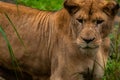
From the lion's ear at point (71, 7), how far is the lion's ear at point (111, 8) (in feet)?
0.99

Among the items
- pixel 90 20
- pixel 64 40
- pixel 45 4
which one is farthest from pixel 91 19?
pixel 45 4

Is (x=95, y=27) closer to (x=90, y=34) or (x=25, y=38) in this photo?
(x=90, y=34)

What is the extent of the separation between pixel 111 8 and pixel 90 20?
0.94ft

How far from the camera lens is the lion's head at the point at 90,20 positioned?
6.06m

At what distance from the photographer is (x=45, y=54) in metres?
6.88

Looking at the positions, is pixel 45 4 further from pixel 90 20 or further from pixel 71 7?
pixel 90 20

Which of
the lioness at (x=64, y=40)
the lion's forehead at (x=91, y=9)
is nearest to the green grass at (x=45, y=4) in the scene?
the lioness at (x=64, y=40)

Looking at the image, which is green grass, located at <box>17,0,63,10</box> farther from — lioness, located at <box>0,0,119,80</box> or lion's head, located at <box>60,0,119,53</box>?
lion's head, located at <box>60,0,119,53</box>

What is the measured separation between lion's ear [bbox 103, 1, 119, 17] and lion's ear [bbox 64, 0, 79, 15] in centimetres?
30

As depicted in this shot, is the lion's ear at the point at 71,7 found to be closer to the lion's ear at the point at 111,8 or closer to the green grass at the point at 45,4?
the lion's ear at the point at 111,8

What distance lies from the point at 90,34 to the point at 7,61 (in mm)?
1342

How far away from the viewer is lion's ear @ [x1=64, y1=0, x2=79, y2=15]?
20.6ft

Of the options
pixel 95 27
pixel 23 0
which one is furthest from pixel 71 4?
pixel 23 0

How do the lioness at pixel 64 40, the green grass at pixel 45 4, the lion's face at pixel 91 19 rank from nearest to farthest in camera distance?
the lion's face at pixel 91 19 → the lioness at pixel 64 40 → the green grass at pixel 45 4
